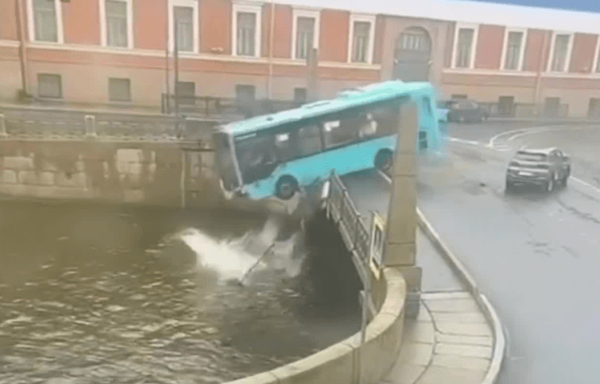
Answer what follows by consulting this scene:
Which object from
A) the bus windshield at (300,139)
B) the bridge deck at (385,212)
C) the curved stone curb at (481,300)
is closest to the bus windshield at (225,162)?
the bus windshield at (300,139)

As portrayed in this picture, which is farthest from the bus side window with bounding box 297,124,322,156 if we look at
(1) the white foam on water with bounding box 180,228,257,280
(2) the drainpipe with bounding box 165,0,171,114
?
(2) the drainpipe with bounding box 165,0,171,114

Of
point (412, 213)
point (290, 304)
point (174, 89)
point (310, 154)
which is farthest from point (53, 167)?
point (412, 213)

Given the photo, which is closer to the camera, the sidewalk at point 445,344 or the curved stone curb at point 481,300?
the sidewalk at point 445,344

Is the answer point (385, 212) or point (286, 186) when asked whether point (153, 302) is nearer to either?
point (286, 186)

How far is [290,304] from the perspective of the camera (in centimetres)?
809

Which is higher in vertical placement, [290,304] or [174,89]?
[174,89]

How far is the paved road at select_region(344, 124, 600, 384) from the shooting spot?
550cm

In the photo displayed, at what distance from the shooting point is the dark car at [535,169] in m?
11.5

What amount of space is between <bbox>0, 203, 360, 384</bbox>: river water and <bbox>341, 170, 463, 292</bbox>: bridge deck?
3.71ft

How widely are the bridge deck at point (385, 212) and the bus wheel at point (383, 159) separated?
0.95ft

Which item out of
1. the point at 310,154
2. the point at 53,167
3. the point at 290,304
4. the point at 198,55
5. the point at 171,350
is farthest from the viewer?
the point at 198,55

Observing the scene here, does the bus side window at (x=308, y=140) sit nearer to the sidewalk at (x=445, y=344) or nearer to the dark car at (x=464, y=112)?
the sidewalk at (x=445, y=344)

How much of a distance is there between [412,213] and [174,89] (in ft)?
36.2

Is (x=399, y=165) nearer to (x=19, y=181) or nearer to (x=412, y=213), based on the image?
(x=412, y=213)
